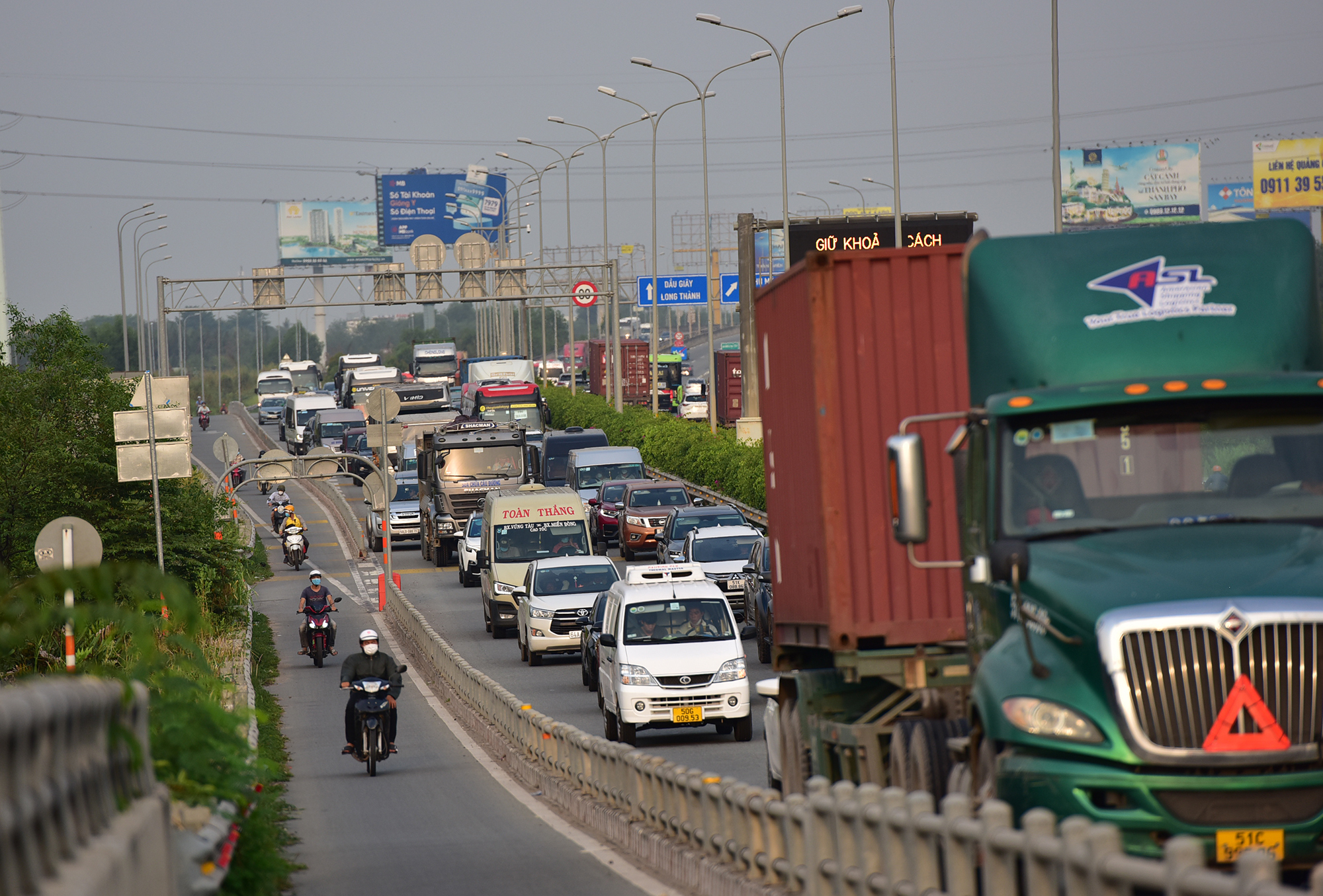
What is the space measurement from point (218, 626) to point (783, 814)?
78.0ft

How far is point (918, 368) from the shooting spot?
1167 centimetres

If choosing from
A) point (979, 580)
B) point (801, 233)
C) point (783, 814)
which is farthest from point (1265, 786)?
point (801, 233)

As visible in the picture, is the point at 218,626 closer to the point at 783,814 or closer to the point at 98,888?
the point at 783,814

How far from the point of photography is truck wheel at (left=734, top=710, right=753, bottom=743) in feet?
69.3

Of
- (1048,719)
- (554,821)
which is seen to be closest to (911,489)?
(1048,719)

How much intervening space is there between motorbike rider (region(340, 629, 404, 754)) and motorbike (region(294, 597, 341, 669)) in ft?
42.5

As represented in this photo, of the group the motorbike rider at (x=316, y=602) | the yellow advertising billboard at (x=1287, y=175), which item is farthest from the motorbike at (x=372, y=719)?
the yellow advertising billboard at (x=1287, y=175)

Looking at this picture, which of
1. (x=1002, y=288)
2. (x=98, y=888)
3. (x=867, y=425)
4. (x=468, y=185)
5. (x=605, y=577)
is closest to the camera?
(x=98, y=888)

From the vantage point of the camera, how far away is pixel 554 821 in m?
15.6

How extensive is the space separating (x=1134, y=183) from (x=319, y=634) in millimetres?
84342

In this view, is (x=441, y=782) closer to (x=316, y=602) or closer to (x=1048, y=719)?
(x=1048, y=719)

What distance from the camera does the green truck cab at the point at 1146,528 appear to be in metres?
7.29

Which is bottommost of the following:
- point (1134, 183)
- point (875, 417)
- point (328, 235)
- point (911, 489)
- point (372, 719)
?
point (372, 719)

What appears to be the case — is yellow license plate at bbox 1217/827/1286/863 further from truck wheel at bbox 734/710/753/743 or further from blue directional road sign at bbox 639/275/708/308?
blue directional road sign at bbox 639/275/708/308
